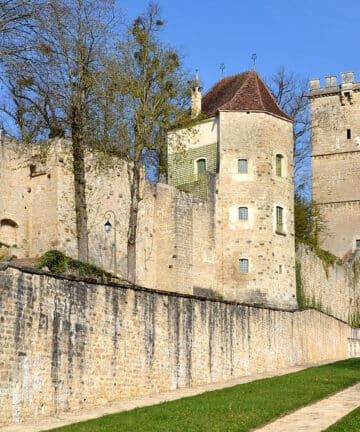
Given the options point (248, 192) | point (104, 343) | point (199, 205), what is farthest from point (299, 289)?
point (104, 343)

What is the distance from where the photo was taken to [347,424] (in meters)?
13.6

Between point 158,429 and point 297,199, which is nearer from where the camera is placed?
point 158,429

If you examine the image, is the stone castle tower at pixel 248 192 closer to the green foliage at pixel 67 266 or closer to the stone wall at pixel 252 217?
the stone wall at pixel 252 217

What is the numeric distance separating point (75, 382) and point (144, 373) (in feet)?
9.73

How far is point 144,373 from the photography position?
19.8 meters

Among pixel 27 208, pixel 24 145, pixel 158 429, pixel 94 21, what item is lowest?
pixel 158 429

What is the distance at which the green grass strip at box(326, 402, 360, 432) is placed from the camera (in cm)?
1304

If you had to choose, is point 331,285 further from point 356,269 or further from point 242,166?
point 242,166

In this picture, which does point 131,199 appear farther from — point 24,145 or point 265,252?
point 265,252

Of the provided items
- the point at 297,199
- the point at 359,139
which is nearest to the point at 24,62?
the point at 297,199

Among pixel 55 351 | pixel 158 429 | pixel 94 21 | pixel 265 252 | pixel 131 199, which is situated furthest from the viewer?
pixel 265 252

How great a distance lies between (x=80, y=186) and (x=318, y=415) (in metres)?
12.3

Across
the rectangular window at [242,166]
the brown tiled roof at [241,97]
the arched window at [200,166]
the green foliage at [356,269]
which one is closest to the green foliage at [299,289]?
the rectangular window at [242,166]

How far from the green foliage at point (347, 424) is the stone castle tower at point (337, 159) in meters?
35.5
